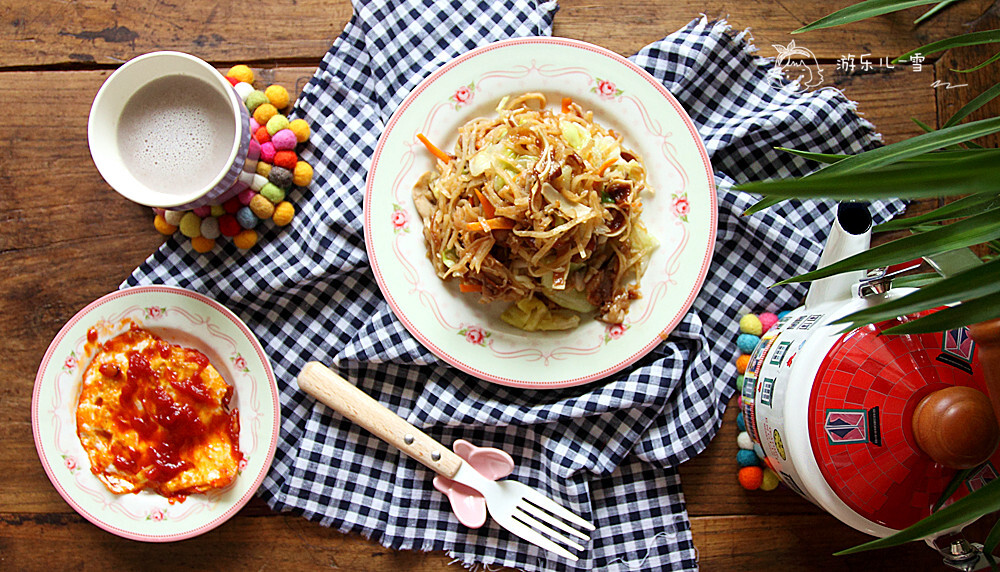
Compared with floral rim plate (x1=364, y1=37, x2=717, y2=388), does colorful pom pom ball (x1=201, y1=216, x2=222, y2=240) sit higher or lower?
lower

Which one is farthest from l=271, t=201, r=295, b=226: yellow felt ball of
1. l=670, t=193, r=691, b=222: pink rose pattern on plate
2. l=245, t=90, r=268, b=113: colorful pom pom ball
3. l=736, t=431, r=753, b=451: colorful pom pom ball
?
l=736, t=431, r=753, b=451: colorful pom pom ball

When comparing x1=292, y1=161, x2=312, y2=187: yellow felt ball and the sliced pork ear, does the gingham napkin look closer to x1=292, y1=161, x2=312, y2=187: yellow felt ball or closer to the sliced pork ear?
x1=292, y1=161, x2=312, y2=187: yellow felt ball

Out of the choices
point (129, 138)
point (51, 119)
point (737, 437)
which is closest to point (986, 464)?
point (737, 437)

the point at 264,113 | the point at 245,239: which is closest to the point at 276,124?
the point at 264,113

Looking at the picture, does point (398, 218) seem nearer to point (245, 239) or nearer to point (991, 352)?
point (245, 239)

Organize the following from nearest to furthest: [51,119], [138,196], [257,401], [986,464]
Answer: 1. [986,464]
2. [138,196]
3. [257,401]
4. [51,119]

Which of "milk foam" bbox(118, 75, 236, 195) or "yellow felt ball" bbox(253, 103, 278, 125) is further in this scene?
"yellow felt ball" bbox(253, 103, 278, 125)

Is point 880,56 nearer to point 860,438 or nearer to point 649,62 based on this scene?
point 649,62
